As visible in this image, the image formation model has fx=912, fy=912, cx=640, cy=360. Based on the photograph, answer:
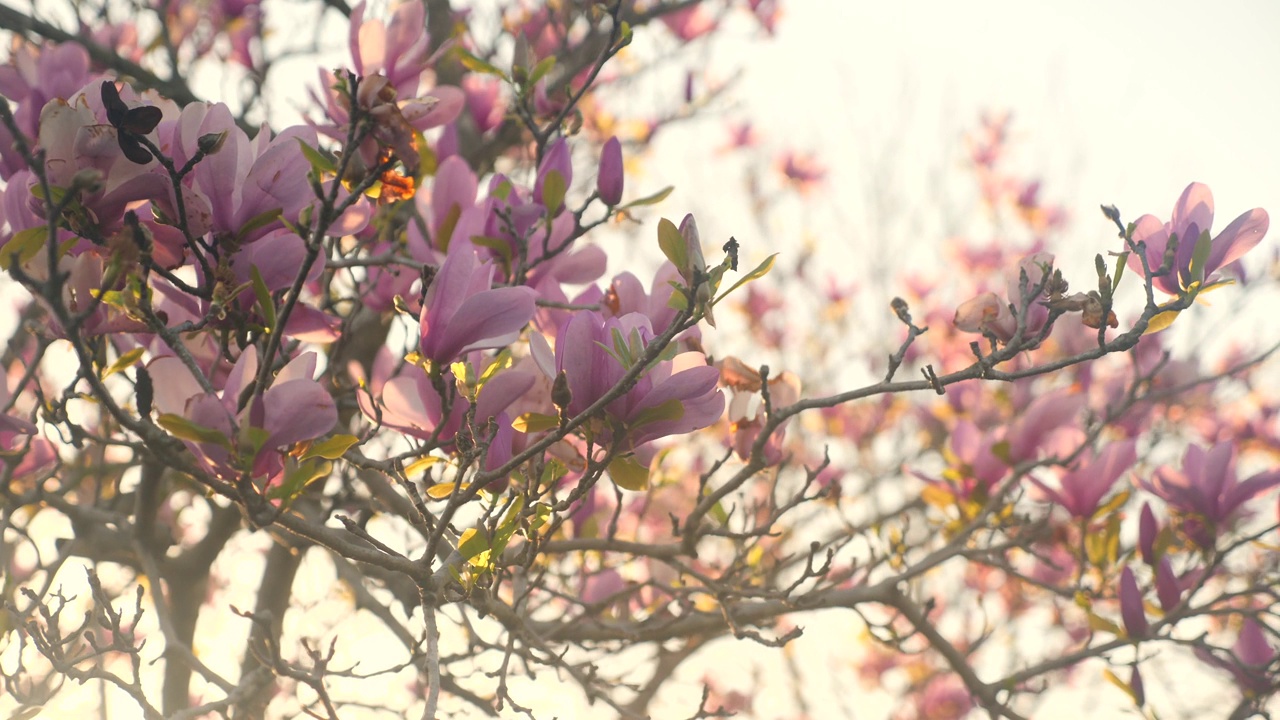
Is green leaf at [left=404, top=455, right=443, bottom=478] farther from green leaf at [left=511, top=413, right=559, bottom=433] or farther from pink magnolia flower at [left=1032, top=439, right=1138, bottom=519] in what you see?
pink magnolia flower at [left=1032, top=439, right=1138, bottom=519]

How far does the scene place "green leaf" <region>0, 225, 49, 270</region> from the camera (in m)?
0.85

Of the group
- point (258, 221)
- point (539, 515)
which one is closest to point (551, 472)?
point (539, 515)

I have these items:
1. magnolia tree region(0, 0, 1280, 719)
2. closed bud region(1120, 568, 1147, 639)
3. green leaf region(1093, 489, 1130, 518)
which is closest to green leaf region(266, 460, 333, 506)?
magnolia tree region(0, 0, 1280, 719)

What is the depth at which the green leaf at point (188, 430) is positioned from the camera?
2.67ft

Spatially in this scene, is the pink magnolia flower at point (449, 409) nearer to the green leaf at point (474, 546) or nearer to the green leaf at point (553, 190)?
the green leaf at point (474, 546)

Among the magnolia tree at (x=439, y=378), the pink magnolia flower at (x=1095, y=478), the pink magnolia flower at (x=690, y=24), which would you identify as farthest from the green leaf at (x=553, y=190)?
the pink magnolia flower at (x=690, y=24)

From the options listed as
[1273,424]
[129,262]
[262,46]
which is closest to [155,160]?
[129,262]

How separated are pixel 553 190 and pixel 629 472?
0.49m

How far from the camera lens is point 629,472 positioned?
3.49ft

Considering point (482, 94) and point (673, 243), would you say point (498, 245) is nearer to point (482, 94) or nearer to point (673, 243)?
point (673, 243)

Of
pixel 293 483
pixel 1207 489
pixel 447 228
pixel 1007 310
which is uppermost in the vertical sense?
pixel 447 228

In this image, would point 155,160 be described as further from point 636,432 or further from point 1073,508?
point 1073,508

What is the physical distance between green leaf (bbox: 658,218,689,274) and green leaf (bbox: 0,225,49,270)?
1.89 ft

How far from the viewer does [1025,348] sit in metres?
1.05
